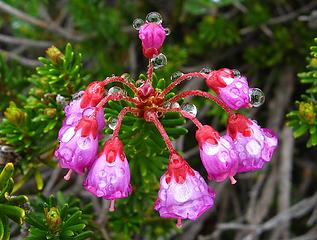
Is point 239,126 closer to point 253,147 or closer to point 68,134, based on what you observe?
point 253,147

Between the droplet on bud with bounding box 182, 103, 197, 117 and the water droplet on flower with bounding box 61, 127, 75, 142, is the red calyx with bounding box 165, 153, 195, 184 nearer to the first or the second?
the droplet on bud with bounding box 182, 103, 197, 117

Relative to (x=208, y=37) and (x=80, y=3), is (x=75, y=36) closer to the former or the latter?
(x=80, y=3)

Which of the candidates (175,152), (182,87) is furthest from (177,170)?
(182,87)

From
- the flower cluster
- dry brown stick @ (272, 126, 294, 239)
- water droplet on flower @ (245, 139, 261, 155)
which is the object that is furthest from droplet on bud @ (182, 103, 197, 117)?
dry brown stick @ (272, 126, 294, 239)

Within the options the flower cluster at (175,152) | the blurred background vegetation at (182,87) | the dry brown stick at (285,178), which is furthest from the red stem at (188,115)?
the dry brown stick at (285,178)

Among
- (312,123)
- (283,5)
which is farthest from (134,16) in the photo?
(312,123)

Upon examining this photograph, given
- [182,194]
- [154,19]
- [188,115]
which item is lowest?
[182,194]

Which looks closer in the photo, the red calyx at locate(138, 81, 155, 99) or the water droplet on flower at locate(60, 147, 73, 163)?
the water droplet on flower at locate(60, 147, 73, 163)
